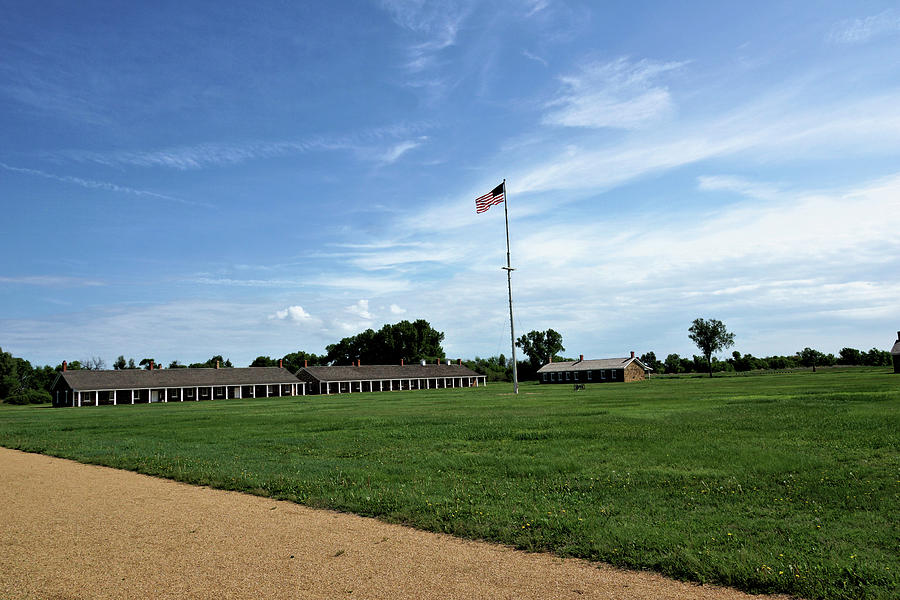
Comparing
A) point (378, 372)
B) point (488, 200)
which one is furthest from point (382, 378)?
point (488, 200)

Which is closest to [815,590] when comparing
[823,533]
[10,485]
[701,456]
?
[823,533]

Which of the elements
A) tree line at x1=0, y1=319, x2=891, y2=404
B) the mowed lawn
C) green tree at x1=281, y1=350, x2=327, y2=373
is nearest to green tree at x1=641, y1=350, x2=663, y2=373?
tree line at x1=0, y1=319, x2=891, y2=404

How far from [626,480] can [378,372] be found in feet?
274

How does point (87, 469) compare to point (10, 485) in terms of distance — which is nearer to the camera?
point (10, 485)

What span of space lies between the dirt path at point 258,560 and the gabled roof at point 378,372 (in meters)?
77.2

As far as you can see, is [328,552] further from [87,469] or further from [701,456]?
[87,469]

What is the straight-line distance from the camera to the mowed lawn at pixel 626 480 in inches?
281

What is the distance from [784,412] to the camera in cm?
2250

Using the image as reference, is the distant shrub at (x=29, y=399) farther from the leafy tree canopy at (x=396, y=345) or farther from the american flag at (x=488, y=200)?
the american flag at (x=488, y=200)

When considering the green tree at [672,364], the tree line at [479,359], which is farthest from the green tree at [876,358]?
the green tree at [672,364]

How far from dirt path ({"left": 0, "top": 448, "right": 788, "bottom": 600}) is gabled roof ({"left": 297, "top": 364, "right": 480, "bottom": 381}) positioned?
77.2 metres

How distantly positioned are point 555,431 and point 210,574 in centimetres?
1323

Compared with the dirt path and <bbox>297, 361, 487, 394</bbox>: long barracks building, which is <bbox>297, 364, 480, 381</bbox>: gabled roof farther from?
the dirt path

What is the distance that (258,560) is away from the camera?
24.7 ft
